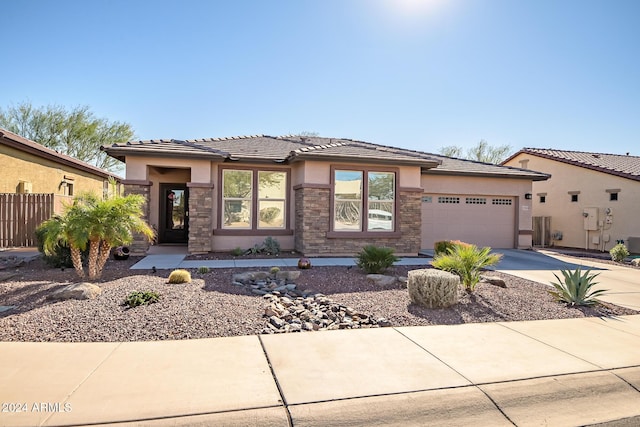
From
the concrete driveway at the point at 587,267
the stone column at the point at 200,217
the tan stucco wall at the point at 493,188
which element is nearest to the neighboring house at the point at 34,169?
the stone column at the point at 200,217

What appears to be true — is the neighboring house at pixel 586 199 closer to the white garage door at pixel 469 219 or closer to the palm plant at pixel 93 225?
the white garage door at pixel 469 219

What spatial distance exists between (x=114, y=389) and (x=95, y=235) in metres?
4.78

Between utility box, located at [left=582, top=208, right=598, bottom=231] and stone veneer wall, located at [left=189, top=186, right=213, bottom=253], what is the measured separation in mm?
16758

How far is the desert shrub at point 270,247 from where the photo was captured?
1193 centimetres

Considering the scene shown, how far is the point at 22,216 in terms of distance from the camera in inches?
545

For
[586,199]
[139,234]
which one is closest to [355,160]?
[139,234]

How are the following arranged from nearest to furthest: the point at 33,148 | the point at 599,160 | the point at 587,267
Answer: the point at 587,267 → the point at 33,148 → the point at 599,160

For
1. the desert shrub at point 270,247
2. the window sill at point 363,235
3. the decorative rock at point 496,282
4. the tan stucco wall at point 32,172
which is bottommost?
the decorative rock at point 496,282

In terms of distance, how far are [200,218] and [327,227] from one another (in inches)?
158

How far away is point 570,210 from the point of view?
18453 millimetres

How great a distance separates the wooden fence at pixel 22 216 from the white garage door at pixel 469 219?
1444 cm

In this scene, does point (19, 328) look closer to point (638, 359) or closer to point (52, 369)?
point (52, 369)

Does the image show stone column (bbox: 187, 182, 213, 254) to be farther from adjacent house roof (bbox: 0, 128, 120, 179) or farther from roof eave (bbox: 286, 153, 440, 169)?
adjacent house roof (bbox: 0, 128, 120, 179)

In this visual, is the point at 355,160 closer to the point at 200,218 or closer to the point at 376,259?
the point at 376,259
